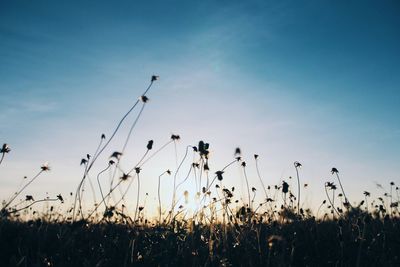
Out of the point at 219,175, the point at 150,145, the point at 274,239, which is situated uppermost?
the point at 150,145

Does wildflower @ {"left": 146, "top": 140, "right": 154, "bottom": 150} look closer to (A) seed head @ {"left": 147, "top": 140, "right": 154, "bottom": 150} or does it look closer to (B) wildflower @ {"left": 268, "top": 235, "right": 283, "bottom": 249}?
(A) seed head @ {"left": 147, "top": 140, "right": 154, "bottom": 150}

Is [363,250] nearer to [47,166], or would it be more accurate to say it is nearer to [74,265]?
[74,265]

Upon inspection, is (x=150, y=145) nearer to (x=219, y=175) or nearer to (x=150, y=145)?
(x=150, y=145)

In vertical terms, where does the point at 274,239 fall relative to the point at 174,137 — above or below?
below

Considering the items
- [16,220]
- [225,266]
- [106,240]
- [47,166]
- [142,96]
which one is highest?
[142,96]

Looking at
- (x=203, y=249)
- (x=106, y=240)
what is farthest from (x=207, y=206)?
(x=106, y=240)

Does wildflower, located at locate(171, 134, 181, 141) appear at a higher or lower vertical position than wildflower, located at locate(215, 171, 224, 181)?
higher

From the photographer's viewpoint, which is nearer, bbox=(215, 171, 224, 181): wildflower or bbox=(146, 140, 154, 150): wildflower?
bbox=(146, 140, 154, 150): wildflower

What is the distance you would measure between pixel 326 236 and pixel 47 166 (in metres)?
4.36

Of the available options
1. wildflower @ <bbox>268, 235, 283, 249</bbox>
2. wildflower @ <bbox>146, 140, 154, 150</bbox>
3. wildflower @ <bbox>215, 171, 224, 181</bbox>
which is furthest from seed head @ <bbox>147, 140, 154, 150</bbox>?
wildflower @ <bbox>268, 235, 283, 249</bbox>

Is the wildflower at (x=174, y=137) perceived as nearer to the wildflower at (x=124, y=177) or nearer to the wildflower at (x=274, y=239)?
the wildflower at (x=124, y=177)

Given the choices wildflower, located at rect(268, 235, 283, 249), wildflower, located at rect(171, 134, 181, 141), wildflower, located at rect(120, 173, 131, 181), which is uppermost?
wildflower, located at rect(171, 134, 181, 141)

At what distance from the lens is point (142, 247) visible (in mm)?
3717

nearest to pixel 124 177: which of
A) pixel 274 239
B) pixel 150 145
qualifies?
pixel 150 145
